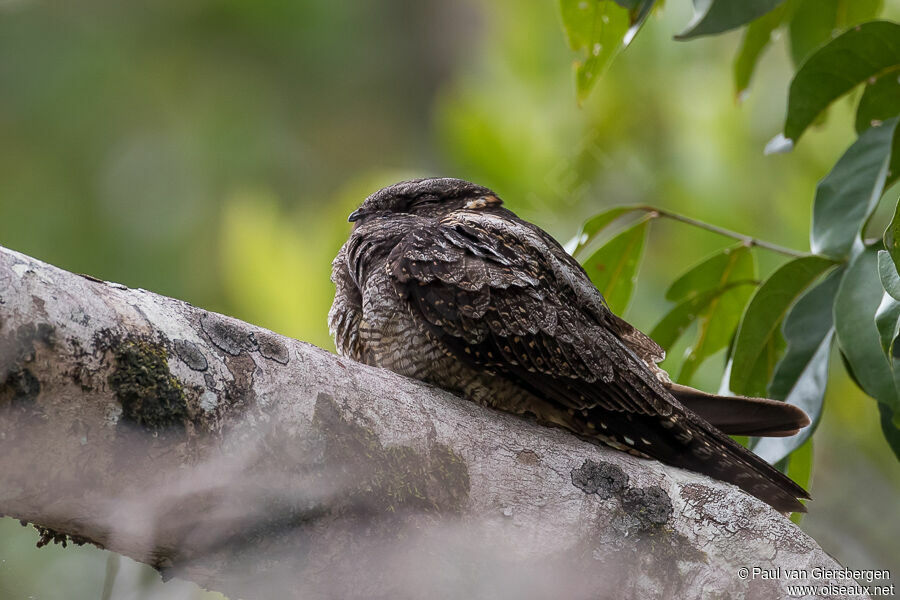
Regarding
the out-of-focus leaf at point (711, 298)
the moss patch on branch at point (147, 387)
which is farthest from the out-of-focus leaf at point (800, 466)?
the moss patch on branch at point (147, 387)

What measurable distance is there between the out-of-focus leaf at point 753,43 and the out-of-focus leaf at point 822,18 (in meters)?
0.08

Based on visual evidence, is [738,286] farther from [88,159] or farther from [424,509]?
[88,159]

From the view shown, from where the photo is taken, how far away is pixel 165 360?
138 cm

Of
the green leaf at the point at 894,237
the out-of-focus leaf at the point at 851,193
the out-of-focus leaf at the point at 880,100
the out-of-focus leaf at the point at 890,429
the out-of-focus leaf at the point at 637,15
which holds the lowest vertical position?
the out-of-focus leaf at the point at 890,429

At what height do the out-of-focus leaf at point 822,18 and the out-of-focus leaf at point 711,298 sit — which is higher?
the out-of-focus leaf at point 822,18

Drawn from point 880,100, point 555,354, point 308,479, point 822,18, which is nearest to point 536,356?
point 555,354

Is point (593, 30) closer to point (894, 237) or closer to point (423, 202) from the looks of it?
point (423, 202)

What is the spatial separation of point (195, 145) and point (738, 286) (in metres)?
9.57

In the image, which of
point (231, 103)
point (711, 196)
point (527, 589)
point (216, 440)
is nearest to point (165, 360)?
point (216, 440)

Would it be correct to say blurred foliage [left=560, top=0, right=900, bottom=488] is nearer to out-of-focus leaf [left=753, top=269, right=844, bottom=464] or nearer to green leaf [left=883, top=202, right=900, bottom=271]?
out-of-focus leaf [left=753, top=269, right=844, bottom=464]

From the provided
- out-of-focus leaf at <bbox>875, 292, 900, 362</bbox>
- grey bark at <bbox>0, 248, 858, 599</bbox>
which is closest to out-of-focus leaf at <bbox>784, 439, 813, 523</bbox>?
out-of-focus leaf at <bbox>875, 292, 900, 362</bbox>

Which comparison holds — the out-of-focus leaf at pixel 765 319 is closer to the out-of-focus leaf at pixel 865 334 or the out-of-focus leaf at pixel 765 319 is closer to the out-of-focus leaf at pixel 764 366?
the out-of-focus leaf at pixel 764 366

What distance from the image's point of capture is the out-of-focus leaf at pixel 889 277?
169cm

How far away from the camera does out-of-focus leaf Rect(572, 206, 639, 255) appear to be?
2.69m
